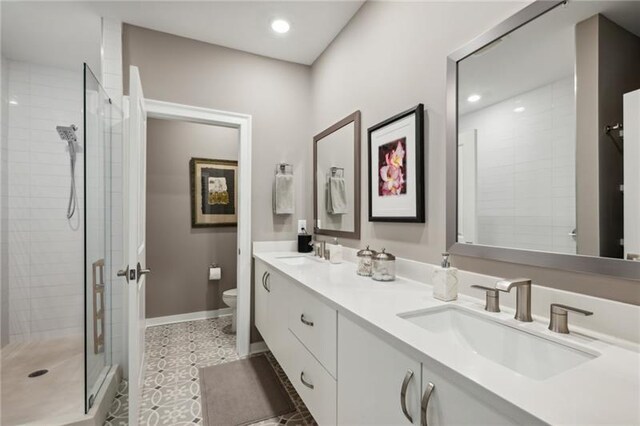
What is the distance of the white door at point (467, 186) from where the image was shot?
48.3 inches

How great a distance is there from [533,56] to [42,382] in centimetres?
323

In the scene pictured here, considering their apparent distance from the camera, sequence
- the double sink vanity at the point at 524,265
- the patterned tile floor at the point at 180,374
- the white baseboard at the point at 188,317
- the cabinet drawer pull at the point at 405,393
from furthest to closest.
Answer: the white baseboard at the point at 188,317 → the patterned tile floor at the point at 180,374 → the cabinet drawer pull at the point at 405,393 → the double sink vanity at the point at 524,265

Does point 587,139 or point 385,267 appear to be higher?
point 587,139

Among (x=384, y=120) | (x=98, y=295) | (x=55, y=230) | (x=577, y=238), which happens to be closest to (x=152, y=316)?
(x=55, y=230)

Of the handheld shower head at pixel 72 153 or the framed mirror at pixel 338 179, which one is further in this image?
the handheld shower head at pixel 72 153

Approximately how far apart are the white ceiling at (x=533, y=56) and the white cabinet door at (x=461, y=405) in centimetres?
98

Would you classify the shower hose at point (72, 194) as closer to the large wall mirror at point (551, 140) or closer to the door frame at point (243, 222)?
the door frame at point (243, 222)

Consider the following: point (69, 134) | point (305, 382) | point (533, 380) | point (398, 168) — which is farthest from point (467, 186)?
point (69, 134)

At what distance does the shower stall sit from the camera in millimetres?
2010

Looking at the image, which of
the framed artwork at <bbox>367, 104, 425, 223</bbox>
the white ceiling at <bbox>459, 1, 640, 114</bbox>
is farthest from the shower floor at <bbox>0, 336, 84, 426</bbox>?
the white ceiling at <bbox>459, 1, 640, 114</bbox>

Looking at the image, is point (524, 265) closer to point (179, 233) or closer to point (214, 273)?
point (214, 273)

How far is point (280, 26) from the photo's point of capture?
224 cm

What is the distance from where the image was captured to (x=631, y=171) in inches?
31.1

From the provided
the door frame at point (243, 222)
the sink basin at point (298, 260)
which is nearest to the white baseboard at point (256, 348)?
the door frame at point (243, 222)
